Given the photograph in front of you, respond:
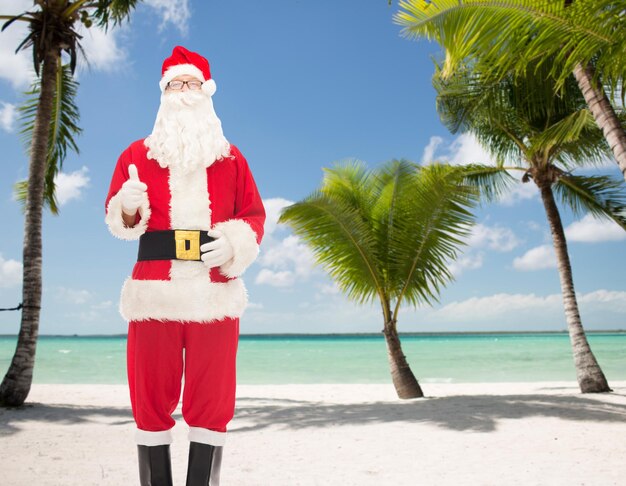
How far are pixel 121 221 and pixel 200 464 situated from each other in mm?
1134

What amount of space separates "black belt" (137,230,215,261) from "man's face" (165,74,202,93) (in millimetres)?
759

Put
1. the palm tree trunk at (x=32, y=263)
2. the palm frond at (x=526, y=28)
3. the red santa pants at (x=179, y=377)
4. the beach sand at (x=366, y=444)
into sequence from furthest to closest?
the palm tree trunk at (x=32, y=263), the palm frond at (x=526, y=28), the beach sand at (x=366, y=444), the red santa pants at (x=179, y=377)

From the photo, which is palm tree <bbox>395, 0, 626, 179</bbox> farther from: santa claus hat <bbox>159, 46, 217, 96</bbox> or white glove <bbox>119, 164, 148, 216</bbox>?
white glove <bbox>119, 164, 148, 216</bbox>

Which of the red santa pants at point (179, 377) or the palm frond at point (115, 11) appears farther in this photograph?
the palm frond at point (115, 11)

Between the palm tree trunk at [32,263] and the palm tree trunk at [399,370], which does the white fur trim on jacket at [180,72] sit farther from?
the palm tree trunk at [399,370]

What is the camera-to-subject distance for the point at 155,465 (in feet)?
7.91

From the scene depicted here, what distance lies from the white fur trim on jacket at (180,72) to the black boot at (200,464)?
5.70 ft

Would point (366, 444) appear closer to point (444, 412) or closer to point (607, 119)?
point (444, 412)

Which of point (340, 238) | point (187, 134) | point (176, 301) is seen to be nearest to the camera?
point (176, 301)

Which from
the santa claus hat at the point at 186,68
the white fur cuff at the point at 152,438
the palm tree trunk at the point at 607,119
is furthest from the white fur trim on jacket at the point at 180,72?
the palm tree trunk at the point at 607,119

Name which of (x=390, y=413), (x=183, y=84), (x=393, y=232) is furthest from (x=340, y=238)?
(x=183, y=84)

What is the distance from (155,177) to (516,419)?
4973mm

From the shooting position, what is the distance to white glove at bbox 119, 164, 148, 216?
7.91ft

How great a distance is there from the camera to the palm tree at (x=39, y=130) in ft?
23.7
